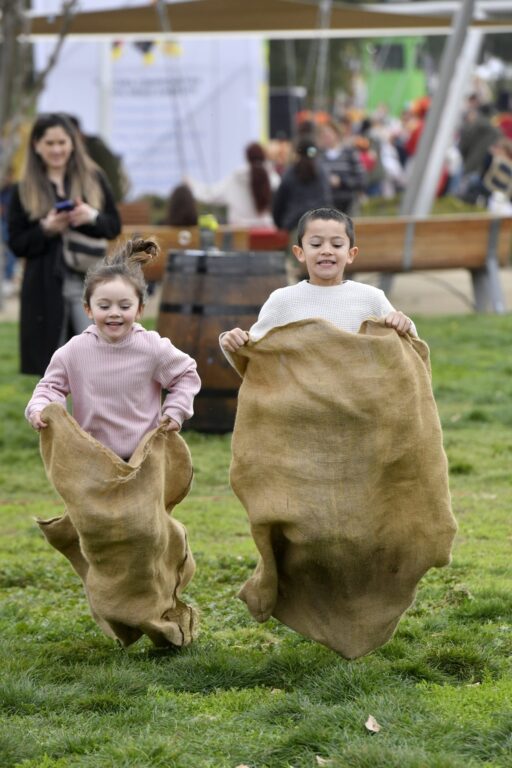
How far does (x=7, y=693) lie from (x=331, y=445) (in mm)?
1316

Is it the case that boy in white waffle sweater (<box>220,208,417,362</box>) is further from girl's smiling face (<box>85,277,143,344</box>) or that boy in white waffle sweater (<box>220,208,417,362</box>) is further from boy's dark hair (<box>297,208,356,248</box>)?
girl's smiling face (<box>85,277,143,344</box>)

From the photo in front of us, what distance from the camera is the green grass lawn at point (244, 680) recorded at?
4.05 meters

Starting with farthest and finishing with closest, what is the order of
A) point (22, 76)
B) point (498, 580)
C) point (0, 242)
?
1. point (0, 242)
2. point (22, 76)
3. point (498, 580)

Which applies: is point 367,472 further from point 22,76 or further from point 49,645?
point 22,76

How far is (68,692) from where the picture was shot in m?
4.58

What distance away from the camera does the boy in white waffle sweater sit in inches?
186

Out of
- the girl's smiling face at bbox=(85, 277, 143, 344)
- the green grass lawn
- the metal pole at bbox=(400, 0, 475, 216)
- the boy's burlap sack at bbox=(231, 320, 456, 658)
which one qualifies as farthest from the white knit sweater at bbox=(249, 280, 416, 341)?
the metal pole at bbox=(400, 0, 475, 216)

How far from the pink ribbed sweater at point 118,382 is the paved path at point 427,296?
31.5 ft

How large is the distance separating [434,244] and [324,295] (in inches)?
366

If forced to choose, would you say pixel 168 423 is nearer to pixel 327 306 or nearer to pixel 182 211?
pixel 327 306

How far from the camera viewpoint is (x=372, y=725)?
4156 millimetres

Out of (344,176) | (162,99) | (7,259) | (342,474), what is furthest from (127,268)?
(162,99)

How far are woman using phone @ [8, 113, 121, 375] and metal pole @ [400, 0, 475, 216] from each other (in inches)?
356

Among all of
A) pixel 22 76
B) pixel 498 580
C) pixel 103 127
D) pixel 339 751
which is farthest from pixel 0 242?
pixel 339 751
